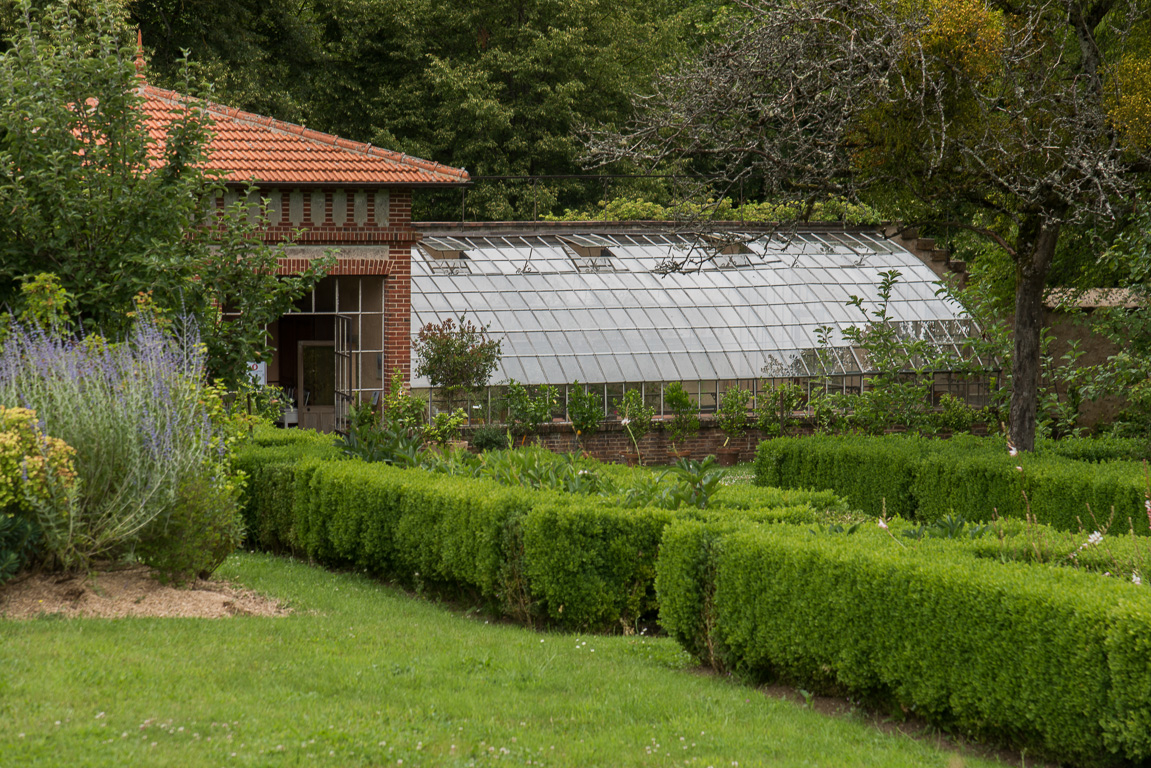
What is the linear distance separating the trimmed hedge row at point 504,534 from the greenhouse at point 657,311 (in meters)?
9.80

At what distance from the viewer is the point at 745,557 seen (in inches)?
253

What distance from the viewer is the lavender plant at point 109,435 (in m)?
7.64

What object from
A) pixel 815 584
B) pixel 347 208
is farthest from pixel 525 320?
pixel 815 584

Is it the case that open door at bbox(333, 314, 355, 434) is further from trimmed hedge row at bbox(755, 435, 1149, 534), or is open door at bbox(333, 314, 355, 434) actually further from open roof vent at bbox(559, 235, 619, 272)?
trimmed hedge row at bbox(755, 435, 1149, 534)

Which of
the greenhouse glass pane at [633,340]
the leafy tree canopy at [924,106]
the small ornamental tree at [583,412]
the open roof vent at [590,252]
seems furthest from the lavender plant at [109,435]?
the open roof vent at [590,252]

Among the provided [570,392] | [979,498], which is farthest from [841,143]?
[570,392]

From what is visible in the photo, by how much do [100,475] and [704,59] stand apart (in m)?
6.62

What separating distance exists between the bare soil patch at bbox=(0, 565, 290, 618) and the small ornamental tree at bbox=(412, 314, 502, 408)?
36.7ft

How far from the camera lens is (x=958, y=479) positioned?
11.6 metres

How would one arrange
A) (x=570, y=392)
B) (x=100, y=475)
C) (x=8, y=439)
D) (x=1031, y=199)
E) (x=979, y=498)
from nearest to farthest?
(x=8, y=439) < (x=100, y=475) < (x=1031, y=199) < (x=979, y=498) < (x=570, y=392)

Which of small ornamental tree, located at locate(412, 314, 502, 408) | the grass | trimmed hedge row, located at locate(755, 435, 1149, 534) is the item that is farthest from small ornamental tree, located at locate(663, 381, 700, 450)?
the grass

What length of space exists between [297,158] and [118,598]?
10.8 m

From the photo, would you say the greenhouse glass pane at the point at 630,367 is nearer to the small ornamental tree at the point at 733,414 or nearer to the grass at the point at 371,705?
the small ornamental tree at the point at 733,414

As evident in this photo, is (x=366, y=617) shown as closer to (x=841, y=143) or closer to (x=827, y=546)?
(x=827, y=546)
